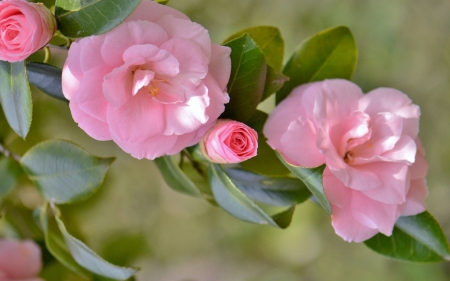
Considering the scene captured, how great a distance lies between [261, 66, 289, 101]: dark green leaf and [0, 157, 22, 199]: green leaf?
1.16 ft

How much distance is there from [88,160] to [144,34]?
18 centimetres

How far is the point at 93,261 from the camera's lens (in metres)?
0.48

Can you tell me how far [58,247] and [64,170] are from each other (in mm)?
125

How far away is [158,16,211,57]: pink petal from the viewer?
14.1 inches

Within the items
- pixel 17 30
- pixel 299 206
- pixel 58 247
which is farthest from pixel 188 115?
pixel 299 206

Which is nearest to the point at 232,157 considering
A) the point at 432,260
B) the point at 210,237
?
the point at 432,260

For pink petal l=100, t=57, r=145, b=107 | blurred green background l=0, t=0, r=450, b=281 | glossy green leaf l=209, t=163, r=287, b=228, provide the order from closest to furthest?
1. pink petal l=100, t=57, r=145, b=107
2. glossy green leaf l=209, t=163, r=287, b=228
3. blurred green background l=0, t=0, r=450, b=281

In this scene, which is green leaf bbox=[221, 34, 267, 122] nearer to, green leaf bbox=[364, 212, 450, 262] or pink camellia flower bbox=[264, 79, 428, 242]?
pink camellia flower bbox=[264, 79, 428, 242]

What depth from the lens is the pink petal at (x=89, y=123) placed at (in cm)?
35

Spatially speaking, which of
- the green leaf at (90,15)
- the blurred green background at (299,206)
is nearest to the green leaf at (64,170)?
the green leaf at (90,15)

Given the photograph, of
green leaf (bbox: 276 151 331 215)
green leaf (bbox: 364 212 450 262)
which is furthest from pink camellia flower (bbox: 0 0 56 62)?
green leaf (bbox: 364 212 450 262)

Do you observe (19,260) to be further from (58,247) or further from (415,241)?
(415,241)

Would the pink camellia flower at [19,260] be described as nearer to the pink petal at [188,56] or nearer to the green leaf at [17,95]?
the green leaf at [17,95]

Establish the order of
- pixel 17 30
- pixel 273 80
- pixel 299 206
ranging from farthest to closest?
pixel 299 206, pixel 273 80, pixel 17 30
